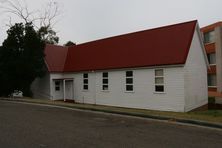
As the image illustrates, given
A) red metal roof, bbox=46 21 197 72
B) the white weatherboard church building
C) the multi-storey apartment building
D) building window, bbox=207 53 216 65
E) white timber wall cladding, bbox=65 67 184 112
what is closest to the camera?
white timber wall cladding, bbox=65 67 184 112

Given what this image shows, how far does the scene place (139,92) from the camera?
2194 centimetres

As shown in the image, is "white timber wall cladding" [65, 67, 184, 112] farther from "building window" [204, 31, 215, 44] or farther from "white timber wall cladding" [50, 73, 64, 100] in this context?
"building window" [204, 31, 215, 44]

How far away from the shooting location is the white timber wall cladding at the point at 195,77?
19766 mm

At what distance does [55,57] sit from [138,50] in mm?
12516

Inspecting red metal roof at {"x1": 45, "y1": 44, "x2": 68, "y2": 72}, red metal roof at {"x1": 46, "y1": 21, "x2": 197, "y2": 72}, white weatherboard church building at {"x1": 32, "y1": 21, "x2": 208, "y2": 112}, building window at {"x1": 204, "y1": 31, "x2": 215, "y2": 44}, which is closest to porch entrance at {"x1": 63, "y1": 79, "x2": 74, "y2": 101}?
white weatherboard church building at {"x1": 32, "y1": 21, "x2": 208, "y2": 112}

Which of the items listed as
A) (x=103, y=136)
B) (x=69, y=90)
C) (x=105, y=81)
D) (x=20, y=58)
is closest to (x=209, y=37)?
(x=105, y=81)

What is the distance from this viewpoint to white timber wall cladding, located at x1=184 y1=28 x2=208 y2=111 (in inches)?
778

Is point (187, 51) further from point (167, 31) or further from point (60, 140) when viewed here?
point (60, 140)

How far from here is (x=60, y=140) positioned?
823 centimetres

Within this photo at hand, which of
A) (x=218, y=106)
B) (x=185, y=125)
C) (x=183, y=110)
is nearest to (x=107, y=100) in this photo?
(x=183, y=110)

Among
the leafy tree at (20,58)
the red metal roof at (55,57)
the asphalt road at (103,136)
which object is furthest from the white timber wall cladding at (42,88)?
the asphalt road at (103,136)

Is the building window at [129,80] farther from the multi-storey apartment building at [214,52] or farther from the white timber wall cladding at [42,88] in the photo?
the multi-storey apartment building at [214,52]

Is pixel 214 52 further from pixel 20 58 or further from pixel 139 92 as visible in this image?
pixel 20 58

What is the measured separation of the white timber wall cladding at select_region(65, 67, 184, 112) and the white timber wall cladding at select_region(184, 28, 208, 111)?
746 millimetres
